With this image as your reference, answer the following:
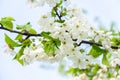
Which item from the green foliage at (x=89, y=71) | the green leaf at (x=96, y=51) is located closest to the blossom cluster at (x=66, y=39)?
the green leaf at (x=96, y=51)

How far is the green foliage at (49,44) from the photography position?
8.13 ft

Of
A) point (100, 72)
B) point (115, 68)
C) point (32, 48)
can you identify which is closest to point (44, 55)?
point (32, 48)

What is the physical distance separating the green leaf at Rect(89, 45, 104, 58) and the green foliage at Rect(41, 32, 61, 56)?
0.89ft

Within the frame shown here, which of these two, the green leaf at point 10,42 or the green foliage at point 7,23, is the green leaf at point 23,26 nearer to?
the green foliage at point 7,23

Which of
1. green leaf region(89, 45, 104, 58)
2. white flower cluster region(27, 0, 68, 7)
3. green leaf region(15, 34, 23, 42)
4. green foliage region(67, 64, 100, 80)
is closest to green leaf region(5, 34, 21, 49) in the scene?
green leaf region(15, 34, 23, 42)

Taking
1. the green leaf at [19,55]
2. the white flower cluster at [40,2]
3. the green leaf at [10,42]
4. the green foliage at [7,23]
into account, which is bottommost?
the green leaf at [19,55]

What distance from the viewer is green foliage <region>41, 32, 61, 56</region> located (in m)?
2.48

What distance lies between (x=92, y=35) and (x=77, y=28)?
0.50 ft

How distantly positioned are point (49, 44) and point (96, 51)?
1.10 feet

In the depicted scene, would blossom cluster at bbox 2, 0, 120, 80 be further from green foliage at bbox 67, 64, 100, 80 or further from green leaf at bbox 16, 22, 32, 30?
green foliage at bbox 67, 64, 100, 80

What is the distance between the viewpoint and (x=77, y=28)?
241 centimetres

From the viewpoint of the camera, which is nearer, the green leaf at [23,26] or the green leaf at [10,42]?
the green leaf at [23,26]

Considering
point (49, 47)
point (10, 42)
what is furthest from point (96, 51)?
point (10, 42)

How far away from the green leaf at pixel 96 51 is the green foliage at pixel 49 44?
0.27 meters
